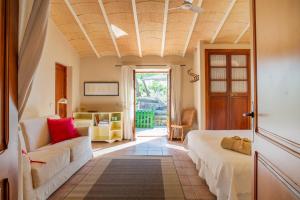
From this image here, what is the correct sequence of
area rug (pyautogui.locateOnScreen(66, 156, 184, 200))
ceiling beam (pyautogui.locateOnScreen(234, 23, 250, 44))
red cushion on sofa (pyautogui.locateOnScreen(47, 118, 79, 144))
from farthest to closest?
ceiling beam (pyautogui.locateOnScreen(234, 23, 250, 44))
red cushion on sofa (pyautogui.locateOnScreen(47, 118, 79, 144))
area rug (pyautogui.locateOnScreen(66, 156, 184, 200))

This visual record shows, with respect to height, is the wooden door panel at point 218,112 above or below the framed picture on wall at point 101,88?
below

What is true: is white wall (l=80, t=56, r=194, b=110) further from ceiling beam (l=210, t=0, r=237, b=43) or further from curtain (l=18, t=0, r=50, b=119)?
curtain (l=18, t=0, r=50, b=119)

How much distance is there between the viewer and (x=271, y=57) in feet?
3.95

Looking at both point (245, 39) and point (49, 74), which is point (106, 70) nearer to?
point (49, 74)

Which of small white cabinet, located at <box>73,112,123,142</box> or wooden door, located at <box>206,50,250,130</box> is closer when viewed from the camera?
wooden door, located at <box>206,50,250,130</box>

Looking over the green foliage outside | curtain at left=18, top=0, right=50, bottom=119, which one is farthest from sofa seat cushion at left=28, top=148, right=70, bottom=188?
the green foliage outside

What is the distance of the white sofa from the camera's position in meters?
2.43

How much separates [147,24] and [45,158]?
3.38 meters

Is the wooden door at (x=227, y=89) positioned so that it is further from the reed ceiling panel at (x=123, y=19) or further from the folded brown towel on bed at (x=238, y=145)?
the folded brown towel on bed at (x=238, y=145)

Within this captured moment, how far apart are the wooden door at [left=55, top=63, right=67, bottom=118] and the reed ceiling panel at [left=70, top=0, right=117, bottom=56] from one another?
1.04 meters

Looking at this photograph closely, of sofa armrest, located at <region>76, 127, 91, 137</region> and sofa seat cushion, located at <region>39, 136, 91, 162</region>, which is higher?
sofa armrest, located at <region>76, 127, 91, 137</region>

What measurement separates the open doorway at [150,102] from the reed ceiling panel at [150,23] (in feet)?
11.5

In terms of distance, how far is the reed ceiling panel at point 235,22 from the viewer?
4.28m

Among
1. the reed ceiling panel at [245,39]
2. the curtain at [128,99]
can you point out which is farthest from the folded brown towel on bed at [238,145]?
the curtain at [128,99]
